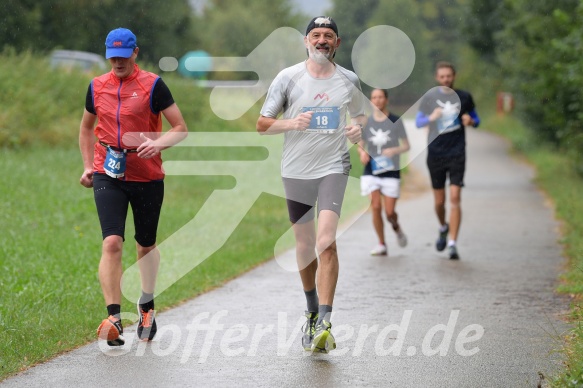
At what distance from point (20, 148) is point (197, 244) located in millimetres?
9743

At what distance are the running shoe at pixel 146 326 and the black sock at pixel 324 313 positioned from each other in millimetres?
1266

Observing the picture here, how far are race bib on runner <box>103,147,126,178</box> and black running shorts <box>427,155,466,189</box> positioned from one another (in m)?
5.80

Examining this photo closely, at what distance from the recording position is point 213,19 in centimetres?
7044

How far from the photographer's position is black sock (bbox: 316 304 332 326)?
7.01 metres

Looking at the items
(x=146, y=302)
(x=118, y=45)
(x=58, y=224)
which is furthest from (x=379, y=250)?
(x=118, y=45)

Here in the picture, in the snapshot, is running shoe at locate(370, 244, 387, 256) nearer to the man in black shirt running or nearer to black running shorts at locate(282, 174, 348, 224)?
the man in black shirt running

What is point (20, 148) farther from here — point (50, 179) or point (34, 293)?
point (34, 293)

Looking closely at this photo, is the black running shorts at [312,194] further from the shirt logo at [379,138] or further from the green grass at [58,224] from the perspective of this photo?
the shirt logo at [379,138]

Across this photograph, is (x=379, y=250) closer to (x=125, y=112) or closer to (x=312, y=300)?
(x=312, y=300)

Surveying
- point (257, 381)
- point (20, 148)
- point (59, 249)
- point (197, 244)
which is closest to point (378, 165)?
point (197, 244)

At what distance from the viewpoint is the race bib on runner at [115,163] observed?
7223mm

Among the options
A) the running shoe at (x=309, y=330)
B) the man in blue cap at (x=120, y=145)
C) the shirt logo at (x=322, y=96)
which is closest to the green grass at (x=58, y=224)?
the man in blue cap at (x=120, y=145)

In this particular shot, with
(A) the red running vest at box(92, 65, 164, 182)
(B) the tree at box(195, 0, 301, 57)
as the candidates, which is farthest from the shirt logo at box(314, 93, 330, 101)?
(B) the tree at box(195, 0, 301, 57)

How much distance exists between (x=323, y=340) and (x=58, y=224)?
25.2 feet
